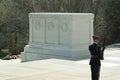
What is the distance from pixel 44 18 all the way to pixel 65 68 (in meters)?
4.58

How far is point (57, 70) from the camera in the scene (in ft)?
42.2

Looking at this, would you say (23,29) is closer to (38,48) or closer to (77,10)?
(77,10)

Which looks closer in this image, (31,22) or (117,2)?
(31,22)

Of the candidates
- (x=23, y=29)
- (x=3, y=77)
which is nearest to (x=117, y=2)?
(x=23, y=29)

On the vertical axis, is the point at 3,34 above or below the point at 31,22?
below

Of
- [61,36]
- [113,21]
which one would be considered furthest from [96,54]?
[113,21]

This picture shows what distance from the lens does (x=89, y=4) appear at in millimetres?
32156

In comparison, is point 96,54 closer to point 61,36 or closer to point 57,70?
point 57,70

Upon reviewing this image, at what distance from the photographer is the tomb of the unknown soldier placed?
16125 millimetres

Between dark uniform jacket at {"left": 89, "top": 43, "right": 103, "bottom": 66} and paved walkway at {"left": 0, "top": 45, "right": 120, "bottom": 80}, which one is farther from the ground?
dark uniform jacket at {"left": 89, "top": 43, "right": 103, "bottom": 66}

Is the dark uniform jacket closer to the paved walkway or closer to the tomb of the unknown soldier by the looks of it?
the paved walkway

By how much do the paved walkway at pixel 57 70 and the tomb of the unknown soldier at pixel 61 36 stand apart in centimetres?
105

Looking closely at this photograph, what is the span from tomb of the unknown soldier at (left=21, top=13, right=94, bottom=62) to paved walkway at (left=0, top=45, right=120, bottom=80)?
1046mm

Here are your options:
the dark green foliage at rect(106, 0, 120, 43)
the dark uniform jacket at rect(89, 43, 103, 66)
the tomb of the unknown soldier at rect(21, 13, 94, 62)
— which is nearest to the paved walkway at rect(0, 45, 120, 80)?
the tomb of the unknown soldier at rect(21, 13, 94, 62)
